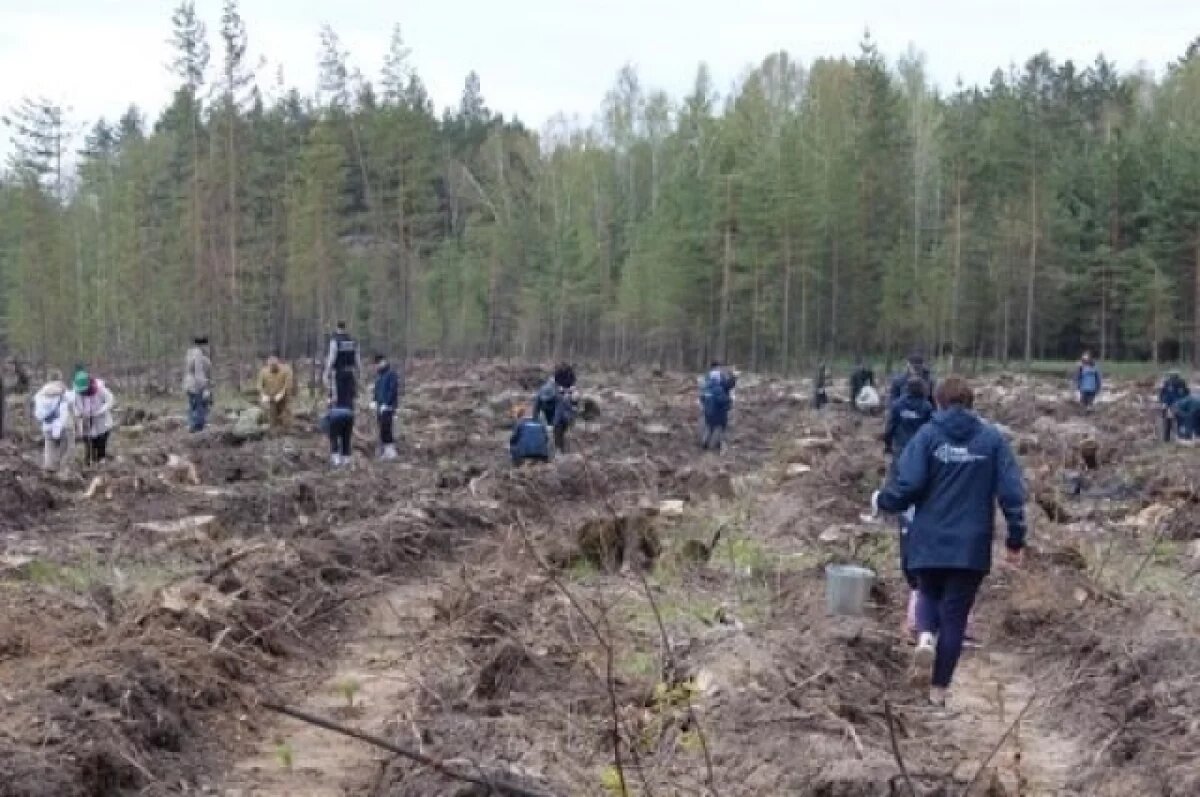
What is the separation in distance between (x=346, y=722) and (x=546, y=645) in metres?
1.42

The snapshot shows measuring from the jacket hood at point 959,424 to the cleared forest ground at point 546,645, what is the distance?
149 centimetres

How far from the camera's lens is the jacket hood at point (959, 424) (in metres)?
7.90

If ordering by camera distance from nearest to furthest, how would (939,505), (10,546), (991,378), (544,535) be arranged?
(939,505), (10,546), (544,535), (991,378)

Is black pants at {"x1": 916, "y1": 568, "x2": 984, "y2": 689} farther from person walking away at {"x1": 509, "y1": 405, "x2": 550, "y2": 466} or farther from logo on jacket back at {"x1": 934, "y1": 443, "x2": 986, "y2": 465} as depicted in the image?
person walking away at {"x1": 509, "y1": 405, "x2": 550, "y2": 466}

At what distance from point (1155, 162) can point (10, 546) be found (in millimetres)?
52708

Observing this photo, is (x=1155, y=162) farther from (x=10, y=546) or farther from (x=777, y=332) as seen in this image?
(x=10, y=546)

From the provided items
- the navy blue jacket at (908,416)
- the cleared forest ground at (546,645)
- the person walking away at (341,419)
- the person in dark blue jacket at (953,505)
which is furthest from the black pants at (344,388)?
the person in dark blue jacket at (953,505)

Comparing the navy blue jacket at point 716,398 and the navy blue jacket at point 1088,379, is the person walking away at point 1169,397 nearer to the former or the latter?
the navy blue jacket at point 1088,379

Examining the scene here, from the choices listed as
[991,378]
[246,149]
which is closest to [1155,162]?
[991,378]

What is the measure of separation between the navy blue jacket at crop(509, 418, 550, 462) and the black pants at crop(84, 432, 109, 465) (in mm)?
5283

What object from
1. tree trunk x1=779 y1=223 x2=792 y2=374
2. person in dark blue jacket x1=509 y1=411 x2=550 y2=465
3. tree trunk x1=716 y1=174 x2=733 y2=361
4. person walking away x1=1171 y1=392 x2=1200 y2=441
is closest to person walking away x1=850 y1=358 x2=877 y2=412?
person walking away x1=1171 y1=392 x2=1200 y2=441

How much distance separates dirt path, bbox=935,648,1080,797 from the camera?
6637 mm

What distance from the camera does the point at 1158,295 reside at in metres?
50.2

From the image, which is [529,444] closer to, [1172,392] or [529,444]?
[529,444]
